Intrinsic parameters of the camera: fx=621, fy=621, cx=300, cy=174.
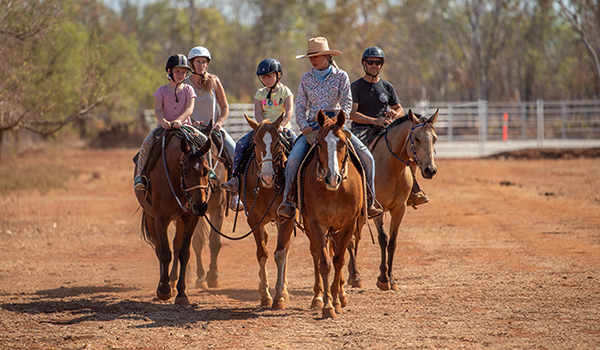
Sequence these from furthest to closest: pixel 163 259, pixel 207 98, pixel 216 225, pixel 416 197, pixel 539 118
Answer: pixel 539 118 < pixel 216 225 < pixel 416 197 < pixel 207 98 < pixel 163 259

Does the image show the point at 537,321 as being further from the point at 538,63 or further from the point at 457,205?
the point at 538,63

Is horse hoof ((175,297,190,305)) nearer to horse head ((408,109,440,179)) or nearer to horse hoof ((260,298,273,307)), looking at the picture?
horse hoof ((260,298,273,307))

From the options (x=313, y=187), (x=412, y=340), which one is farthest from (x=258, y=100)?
(x=412, y=340)

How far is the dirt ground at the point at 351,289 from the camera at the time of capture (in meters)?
5.88

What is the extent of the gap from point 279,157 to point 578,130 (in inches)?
1152

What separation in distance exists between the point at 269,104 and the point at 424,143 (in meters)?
2.05

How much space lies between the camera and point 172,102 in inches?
322

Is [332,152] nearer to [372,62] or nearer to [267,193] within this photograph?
[267,193]

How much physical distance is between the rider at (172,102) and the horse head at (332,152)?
2.25 meters

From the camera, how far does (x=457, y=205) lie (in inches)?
629

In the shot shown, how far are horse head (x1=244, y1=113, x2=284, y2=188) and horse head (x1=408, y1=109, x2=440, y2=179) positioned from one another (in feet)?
6.08

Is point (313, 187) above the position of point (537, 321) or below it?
above

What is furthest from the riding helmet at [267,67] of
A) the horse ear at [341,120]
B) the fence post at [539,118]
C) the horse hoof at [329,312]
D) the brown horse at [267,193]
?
the fence post at [539,118]

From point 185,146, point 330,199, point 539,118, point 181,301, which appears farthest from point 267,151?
point 539,118
